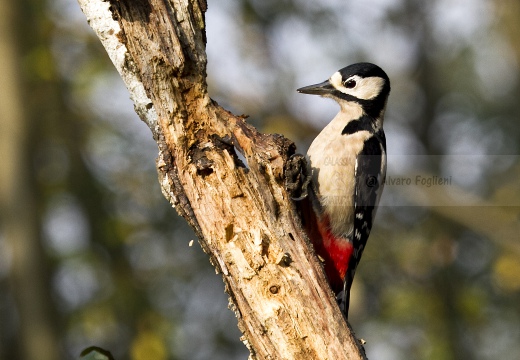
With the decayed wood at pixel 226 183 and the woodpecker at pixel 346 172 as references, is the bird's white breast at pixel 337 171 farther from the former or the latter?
the decayed wood at pixel 226 183

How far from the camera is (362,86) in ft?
14.8

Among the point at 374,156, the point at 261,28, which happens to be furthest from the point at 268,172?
the point at 261,28

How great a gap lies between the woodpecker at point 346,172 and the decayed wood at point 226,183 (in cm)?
91

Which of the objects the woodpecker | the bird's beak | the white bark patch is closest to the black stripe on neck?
the woodpecker

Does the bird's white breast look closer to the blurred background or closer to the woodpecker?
the woodpecker

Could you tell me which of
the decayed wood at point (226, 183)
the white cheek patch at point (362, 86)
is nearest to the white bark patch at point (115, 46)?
the decayed wood at point (226, 183)

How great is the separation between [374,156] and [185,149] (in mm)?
1644

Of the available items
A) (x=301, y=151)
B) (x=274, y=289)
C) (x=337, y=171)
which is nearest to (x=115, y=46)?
(x=274, y=289)

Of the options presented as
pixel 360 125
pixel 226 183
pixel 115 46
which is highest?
pixel 360 125

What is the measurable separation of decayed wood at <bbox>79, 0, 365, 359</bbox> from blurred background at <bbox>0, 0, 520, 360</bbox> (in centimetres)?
461

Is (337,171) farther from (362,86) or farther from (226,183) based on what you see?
(226,183)

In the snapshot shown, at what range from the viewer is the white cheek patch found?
4492 mm

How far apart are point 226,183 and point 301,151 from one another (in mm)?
5059

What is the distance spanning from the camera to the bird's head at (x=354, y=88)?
4488 mm
